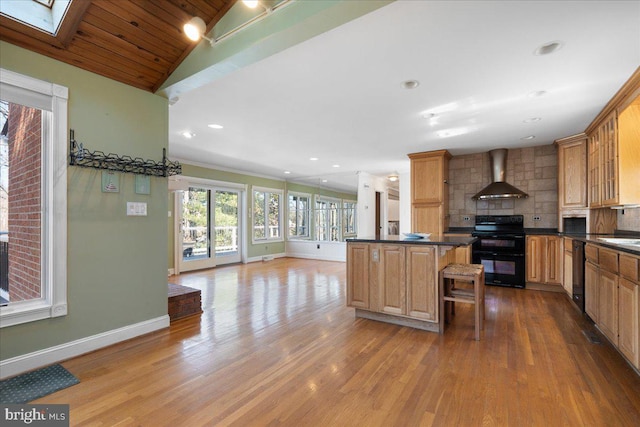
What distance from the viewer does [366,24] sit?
1954 millimetres

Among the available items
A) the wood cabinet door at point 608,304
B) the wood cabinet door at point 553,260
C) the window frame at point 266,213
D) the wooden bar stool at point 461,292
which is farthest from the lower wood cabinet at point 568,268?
the window frame at point 266,213

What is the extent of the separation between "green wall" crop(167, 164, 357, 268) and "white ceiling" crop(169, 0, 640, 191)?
145 cm

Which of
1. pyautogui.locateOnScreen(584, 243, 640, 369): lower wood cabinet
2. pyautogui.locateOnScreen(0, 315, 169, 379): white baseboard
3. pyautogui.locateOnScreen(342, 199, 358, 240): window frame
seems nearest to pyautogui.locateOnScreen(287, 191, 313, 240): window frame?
pyautogui.locateOnScreen(342, 199, 358, 240): window frame

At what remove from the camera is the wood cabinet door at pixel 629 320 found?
202cm

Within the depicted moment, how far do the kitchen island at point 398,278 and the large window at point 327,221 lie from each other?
18.2 feet

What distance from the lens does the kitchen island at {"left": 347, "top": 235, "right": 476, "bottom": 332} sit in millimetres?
2963

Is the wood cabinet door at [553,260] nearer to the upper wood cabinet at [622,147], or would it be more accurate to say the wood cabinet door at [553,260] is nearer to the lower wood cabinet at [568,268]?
the lower wood cabinet at [568,268]

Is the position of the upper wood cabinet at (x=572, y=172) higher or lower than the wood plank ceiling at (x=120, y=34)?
lower

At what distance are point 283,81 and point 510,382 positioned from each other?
9.70ft

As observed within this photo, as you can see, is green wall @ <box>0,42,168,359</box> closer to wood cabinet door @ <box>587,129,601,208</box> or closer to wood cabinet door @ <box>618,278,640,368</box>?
wood cabinet door @ <box>618,278,640,368</box>

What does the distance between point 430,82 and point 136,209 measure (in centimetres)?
298

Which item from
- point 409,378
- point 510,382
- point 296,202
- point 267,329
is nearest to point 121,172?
point 267,329

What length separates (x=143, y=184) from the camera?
9.39ft

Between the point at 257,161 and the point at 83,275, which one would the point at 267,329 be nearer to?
the point at 83,275
